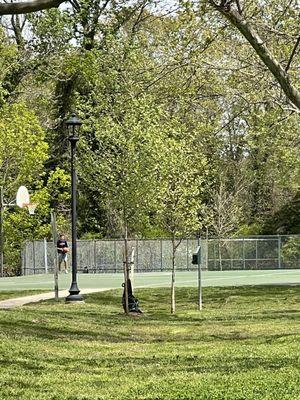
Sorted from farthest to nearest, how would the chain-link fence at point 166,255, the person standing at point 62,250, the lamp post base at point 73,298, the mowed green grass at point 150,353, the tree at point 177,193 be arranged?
the chain-link fence at point 166,255 < the person standing at point 62,250 < the lamp post base at point 73,298 < the tree at point 177,193 < the mowed green grass at point 150,353

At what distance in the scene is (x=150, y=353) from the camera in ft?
45.2

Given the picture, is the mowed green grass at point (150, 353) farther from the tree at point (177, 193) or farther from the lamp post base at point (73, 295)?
the tree at point (177, 193)

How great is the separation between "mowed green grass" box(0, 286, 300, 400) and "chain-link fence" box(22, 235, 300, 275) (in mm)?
22790

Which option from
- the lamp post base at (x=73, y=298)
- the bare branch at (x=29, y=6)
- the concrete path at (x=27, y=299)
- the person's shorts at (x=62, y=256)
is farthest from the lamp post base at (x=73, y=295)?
the person's shorts at (x=62, y=256)

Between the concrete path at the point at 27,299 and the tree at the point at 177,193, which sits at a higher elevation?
the tree at the point at 177,193

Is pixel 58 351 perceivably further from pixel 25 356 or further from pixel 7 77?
pixel 7 77

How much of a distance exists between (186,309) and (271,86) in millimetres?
6829

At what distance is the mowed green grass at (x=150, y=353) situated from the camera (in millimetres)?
9719

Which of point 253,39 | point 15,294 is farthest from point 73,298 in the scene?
point 253,39

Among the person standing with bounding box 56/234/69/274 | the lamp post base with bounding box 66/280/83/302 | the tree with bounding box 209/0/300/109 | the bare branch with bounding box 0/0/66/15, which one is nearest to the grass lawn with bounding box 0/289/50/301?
the lamp post base with bounding box 66/280/83/302

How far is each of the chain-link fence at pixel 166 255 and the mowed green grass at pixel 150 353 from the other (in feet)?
74.8

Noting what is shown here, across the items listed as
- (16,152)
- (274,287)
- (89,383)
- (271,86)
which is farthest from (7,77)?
(89,383)

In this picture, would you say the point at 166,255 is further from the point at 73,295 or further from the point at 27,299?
the point at 73,295

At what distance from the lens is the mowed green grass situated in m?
9.72
